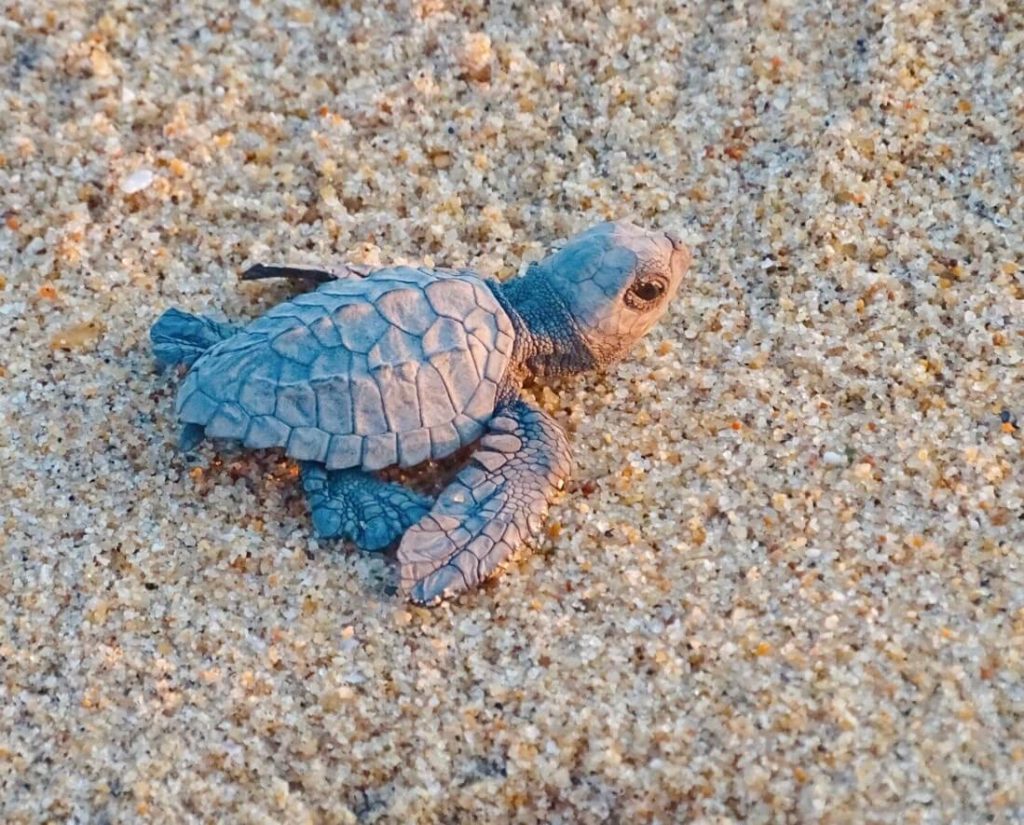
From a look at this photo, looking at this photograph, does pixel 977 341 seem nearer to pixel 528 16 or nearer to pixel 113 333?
pixel 528 16

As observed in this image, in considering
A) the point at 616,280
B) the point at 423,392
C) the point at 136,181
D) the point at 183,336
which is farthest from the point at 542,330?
the point at 136,181

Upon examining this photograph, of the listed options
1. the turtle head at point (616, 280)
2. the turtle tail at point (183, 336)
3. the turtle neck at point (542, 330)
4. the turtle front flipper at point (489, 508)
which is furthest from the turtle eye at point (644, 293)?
the turtle tail at point (183, 336)

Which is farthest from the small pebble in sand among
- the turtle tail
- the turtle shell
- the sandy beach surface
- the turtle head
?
the turtle head

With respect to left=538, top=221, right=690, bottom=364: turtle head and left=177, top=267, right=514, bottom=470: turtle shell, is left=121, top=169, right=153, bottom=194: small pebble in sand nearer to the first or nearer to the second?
left=177, top=267, right=514, bottom=470: turtle shell

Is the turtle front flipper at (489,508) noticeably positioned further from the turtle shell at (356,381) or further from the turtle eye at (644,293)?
the turtle eye at (644,293)

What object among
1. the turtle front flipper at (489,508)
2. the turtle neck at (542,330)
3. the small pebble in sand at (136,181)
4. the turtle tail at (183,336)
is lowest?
the turtle tail at (183,336)
